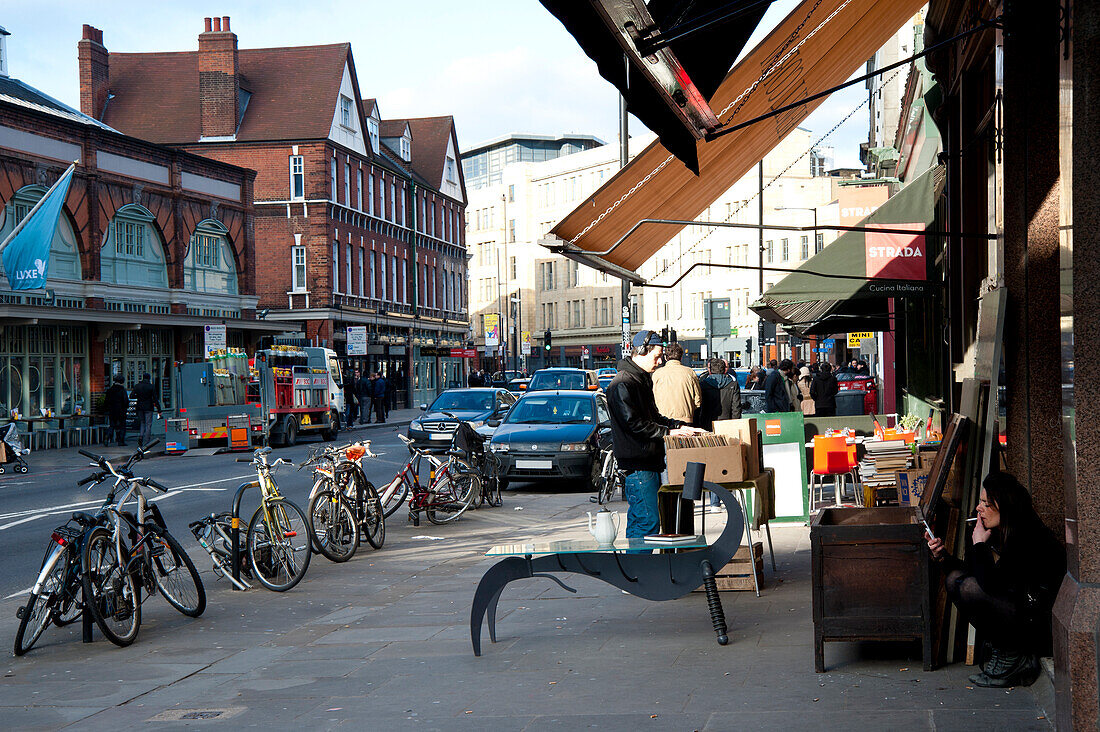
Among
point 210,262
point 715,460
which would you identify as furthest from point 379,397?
point 715,460

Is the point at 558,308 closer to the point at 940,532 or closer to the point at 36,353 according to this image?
the point at 36,353

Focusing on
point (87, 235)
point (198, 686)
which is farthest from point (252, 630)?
point (87, 235)

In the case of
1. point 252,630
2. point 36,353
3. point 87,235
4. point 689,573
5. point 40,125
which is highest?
point 40,125

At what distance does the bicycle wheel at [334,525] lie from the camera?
11.6 meters

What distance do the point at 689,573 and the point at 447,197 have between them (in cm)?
6382

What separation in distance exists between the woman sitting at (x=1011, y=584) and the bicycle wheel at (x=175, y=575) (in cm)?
575

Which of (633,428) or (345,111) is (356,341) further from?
(633,428)

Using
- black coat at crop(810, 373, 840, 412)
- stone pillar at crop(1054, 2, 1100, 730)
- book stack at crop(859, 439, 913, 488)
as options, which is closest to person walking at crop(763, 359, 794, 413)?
black coat at crop(810, 373, 840, 412)

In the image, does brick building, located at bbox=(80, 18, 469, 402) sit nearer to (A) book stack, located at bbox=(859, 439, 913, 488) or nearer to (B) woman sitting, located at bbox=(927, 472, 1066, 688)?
(A) book stack, located at bbox=(859, 439, 913, 488)

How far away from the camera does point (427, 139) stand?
69.6 metres

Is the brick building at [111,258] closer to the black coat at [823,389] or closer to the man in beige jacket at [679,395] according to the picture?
the black coat at [823,389]

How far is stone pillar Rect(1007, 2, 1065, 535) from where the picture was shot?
6.38 metres

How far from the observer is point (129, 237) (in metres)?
36.2

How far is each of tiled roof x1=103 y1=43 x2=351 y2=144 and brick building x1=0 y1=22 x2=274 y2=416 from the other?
26.8 ft
